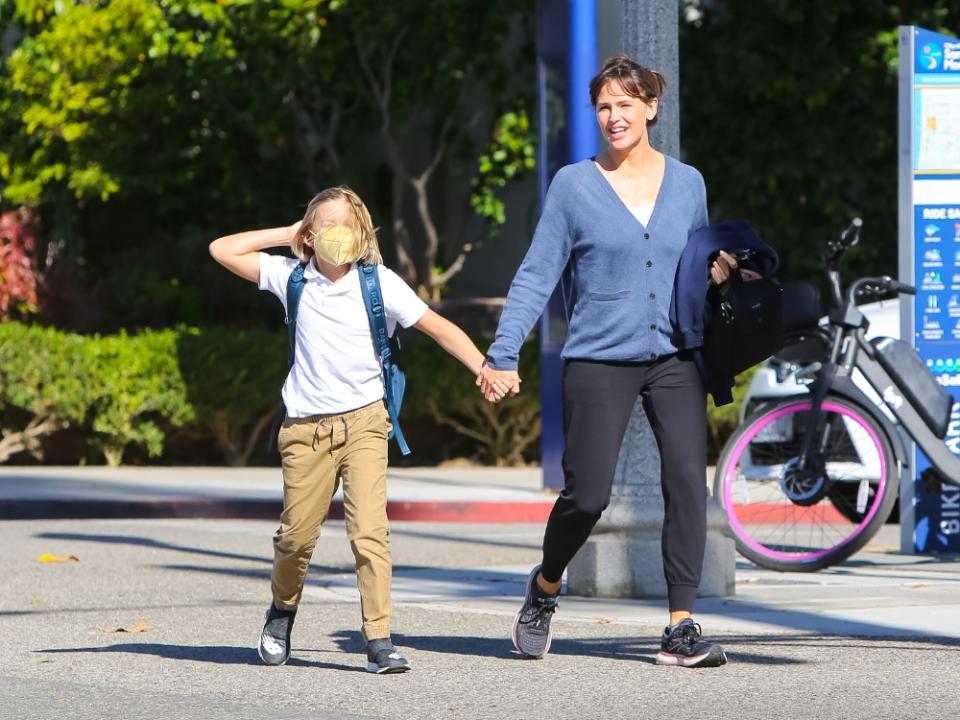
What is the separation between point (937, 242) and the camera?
9.39m

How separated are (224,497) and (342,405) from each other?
714 cm

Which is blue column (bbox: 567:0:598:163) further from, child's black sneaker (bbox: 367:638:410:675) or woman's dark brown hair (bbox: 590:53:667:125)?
child's black sneaker (bbox: 367:638:410:675)

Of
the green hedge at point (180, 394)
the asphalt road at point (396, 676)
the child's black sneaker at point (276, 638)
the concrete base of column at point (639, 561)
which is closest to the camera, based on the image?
the asphalt road at point (396, 676)

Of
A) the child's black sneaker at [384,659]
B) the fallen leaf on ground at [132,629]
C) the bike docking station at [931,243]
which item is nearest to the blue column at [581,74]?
the bike docking station at [931,243]

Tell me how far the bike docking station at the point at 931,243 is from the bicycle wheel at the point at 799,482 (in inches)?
17.8

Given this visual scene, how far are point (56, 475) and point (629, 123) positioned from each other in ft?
31.9

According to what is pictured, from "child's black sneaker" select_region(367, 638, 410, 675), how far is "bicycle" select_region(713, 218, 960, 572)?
10.1 feet

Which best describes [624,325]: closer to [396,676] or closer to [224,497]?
[396,676]

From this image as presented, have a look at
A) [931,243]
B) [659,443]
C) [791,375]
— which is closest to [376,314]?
[659,443]

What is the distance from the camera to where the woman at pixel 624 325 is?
615cm

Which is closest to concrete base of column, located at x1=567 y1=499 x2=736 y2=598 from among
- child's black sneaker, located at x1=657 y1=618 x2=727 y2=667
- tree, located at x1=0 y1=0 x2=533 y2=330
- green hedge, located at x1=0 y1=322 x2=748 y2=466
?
child's black sneaker, located at x1=657 y1=618 x2=727 y2=667

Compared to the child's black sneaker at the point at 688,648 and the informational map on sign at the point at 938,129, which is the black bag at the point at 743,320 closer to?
the child's black sneaker at the point at 688,648

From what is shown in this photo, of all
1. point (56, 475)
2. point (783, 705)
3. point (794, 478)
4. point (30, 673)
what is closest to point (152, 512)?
point (56, 475)

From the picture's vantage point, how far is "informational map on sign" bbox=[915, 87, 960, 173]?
928 cm
